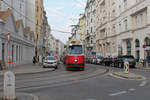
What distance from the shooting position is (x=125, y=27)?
42375mm

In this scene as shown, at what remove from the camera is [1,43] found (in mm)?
23188

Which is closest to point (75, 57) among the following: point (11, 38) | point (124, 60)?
point (124, 60)

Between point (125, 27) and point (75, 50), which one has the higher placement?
point (125, 27)

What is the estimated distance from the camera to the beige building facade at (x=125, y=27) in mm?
34344

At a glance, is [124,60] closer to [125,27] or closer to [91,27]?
[125,27]

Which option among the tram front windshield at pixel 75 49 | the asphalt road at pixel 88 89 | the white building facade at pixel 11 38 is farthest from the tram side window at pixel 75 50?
the asphalt road at pixel 88 89

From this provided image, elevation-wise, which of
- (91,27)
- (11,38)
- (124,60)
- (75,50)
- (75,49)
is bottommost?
(124,60)

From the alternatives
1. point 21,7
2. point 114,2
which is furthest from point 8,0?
point 114,2

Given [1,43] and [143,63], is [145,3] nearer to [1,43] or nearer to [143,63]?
[143,63]

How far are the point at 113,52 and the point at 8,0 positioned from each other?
2864 cm

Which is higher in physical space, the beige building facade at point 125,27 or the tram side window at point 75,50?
the beige building facade at point 125,27

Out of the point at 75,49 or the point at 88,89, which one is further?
the point at 75,49

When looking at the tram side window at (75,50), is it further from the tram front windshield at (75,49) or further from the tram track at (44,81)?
the tram track at (44,81)

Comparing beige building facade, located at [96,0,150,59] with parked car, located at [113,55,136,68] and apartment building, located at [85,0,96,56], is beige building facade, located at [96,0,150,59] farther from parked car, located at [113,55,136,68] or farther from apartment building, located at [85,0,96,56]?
apartment building, located at [85,0,96,56]
